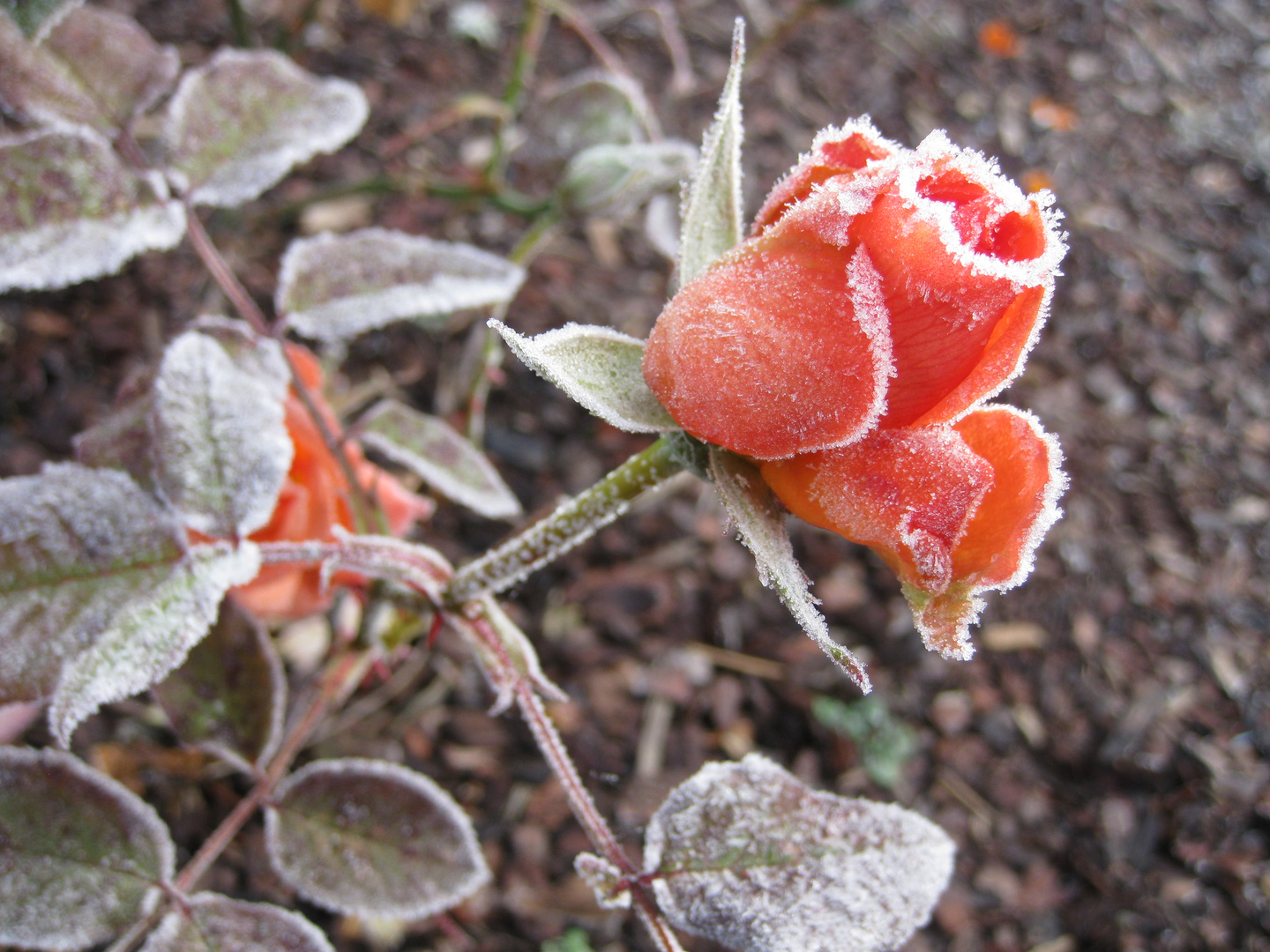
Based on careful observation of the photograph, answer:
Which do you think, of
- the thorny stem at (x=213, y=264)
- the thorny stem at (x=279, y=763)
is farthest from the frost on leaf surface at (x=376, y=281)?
the thorny stem at (x=279, y=763)

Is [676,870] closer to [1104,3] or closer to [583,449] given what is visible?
[583,449]

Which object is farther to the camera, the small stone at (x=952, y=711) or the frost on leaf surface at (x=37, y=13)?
the small stone at (x=952, y=711)

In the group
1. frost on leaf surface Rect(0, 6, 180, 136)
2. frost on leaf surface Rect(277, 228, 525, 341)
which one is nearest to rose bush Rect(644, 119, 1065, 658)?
frost on leaf surface Rect(277, 228, 525, 341)

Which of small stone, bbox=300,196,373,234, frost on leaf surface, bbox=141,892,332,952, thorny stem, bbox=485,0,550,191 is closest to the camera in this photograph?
frost on leaf surface, bbox=141,892,332,952

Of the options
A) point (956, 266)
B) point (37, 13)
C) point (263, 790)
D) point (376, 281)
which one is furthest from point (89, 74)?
point (956, 266)

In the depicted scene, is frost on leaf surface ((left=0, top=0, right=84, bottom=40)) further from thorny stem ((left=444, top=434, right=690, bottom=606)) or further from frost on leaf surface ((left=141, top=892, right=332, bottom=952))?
frost on leaf surface ((left=141, top=892, right=332, bottom=952))

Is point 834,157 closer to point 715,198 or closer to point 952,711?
point 715,198

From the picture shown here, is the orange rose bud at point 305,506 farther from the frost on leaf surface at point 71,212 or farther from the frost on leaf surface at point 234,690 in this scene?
the frost on leaf surface at point 71,212
